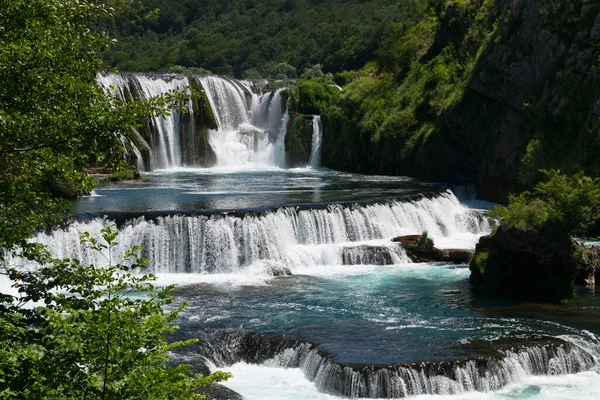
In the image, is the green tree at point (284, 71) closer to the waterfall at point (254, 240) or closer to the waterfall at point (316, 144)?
the waterfall at point (316, 144)

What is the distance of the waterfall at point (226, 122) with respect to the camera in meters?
50.0

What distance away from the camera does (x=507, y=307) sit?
2077cm

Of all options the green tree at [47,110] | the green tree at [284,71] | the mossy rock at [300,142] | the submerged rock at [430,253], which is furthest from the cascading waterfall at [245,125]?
the green tree at [47,110]

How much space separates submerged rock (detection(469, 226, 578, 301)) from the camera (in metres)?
21.4

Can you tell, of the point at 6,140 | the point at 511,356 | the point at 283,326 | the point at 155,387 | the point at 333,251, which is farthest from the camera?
the point at 333,251

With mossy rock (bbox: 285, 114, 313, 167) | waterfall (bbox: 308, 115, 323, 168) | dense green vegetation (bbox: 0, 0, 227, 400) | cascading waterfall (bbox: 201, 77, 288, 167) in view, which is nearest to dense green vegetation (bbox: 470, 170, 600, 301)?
dense green vegetation (bbox: 0, 0, 227, 400)

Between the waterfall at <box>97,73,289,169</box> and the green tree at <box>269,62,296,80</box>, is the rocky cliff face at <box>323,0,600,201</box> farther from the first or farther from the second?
the green tree at <box>269,62,296,80</box>

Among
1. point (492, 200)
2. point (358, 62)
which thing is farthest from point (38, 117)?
point (358, 62)

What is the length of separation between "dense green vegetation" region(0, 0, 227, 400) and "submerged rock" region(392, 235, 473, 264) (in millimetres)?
17633

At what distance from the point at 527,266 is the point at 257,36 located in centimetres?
8449

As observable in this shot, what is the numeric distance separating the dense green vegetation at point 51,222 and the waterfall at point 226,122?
37571 millimetres

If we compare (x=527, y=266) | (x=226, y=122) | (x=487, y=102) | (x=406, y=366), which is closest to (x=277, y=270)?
(x=527, y=266)

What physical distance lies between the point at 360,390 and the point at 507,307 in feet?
22.7

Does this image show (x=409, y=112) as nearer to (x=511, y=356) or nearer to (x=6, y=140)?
(x=511, y=356)
